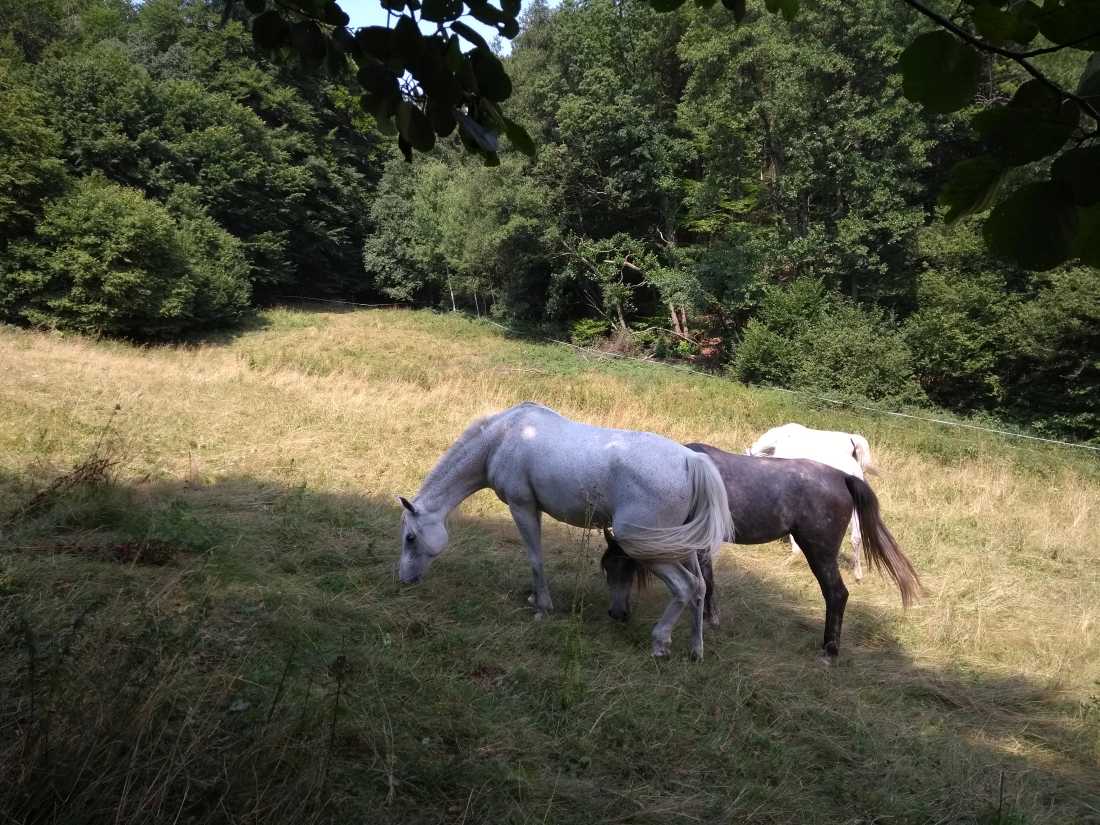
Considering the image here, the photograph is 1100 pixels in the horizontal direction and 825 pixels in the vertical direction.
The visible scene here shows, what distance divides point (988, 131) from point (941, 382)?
2114 centimetres

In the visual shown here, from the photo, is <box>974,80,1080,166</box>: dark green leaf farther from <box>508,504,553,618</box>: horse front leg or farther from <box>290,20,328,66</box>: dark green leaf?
<box>508,504,553,618</box>: horse front leg

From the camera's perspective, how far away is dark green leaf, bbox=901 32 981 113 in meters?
1.09

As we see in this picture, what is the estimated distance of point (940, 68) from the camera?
1104 millimetres

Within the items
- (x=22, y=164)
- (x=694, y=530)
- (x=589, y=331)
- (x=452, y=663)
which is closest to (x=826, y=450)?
(x=694, y=530)

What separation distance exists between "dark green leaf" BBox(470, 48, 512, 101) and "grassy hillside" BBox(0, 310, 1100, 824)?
7.06 feet

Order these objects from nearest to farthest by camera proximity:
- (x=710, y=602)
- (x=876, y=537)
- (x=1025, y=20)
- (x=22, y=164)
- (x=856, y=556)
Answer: (x=1025, y=20) → (x=876, y=537) → (x=710, y=602) → (x=856, y=556) → (x=22, y=164)

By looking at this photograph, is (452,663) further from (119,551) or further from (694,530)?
(119,551)

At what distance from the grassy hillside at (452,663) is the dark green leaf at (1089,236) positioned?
7.83 ft

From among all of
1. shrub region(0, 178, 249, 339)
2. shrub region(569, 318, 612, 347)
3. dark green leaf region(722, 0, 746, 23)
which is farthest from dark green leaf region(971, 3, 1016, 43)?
shrub region(569, 318, 612, 347)

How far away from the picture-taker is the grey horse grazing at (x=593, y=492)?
4.44 metres

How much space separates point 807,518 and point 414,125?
163 inches

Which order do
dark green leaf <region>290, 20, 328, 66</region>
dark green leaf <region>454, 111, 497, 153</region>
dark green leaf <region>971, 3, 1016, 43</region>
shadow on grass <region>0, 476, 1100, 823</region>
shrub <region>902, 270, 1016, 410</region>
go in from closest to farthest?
dark green leaf <region>971, 3, 1016, 43</region>, dark green leaf <region>454, 111, 497, 153</region>, dark green leaf <region>290, 20, 328, 66</region>, shadow on grass <region>0, 476, 1100, 823</region>, shrub <region>902, 270, 1016, 410</region>

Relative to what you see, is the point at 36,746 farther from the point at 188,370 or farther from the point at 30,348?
the point at 30,348

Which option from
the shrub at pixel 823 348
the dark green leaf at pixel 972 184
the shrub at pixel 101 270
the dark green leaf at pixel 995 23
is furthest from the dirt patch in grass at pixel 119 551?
the shrub at pixel 101 270
